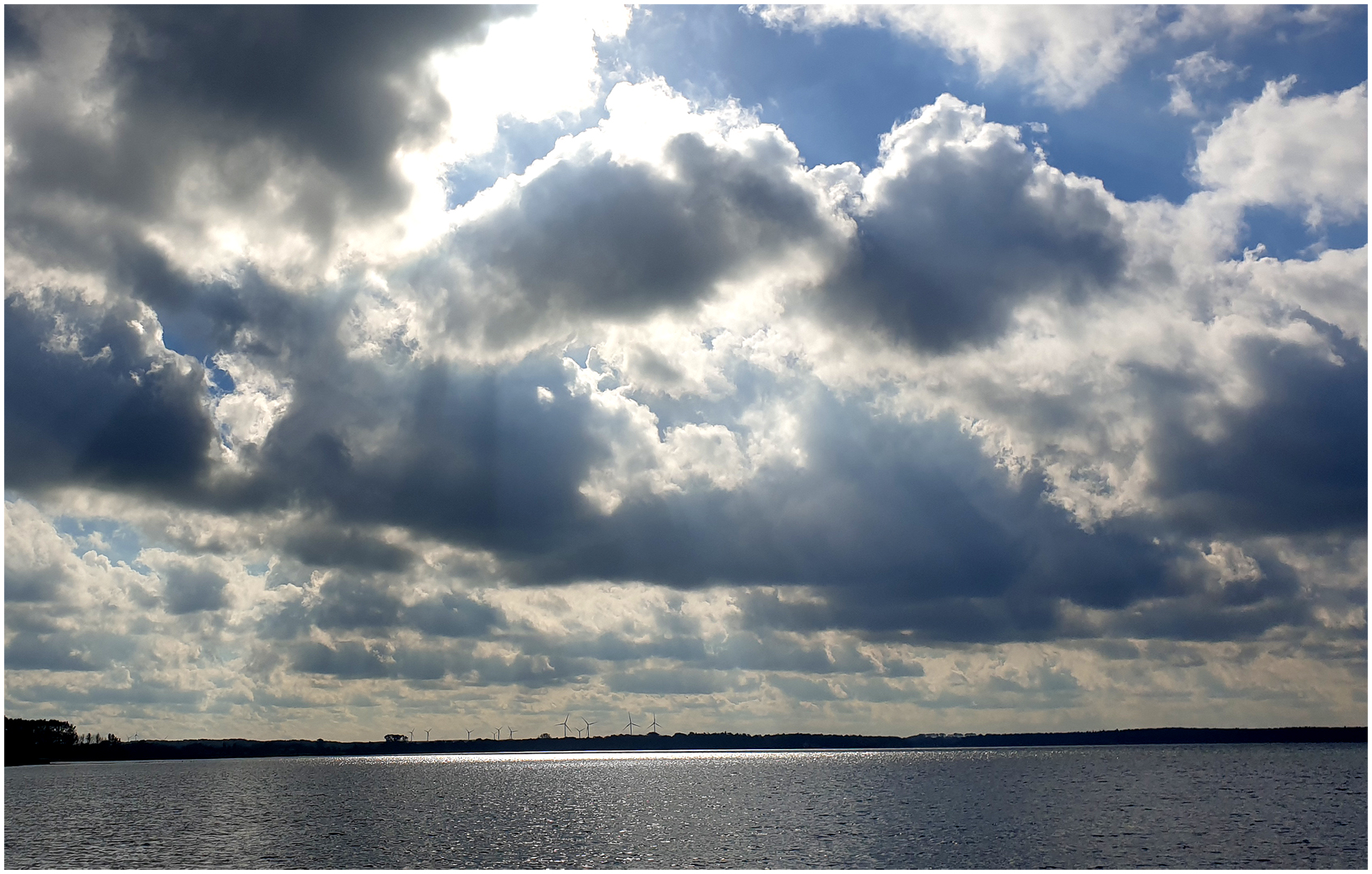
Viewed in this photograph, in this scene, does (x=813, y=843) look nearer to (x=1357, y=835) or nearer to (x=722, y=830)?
(x=722, y=830)

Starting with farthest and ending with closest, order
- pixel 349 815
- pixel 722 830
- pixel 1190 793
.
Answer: pixel 1190 793
pixel 349 815
pixel 722 830

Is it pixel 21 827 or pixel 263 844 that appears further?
pixel 21 827

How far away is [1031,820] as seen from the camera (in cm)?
13338

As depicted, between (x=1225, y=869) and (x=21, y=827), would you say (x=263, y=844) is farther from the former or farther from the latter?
(x=1225, y=869)

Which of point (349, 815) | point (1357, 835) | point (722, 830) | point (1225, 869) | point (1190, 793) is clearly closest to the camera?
point (1225, 869)

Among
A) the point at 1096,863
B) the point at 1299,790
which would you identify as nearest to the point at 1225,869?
the point at 1096,863

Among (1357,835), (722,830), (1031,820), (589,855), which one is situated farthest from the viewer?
(1031,820)

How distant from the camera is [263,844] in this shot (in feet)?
384

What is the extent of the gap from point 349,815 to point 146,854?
184 feet

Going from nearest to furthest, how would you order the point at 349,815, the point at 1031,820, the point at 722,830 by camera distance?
the point at 722,830 → the point at 1031,820 → the point at 349,815

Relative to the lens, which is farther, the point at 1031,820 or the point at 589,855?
the point at 1031,820

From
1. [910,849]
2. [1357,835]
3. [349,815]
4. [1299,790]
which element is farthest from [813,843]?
[1299,790]

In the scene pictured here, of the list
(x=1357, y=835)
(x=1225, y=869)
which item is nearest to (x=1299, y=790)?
(x=1357, y=835)

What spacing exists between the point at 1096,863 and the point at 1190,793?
349ft
